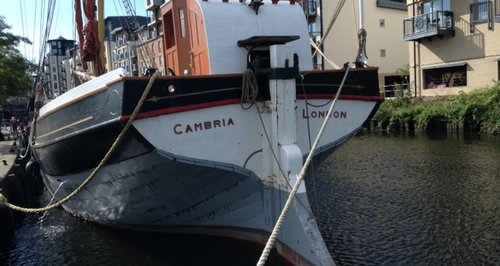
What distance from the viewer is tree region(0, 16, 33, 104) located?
2634 cm

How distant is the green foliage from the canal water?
417 inches

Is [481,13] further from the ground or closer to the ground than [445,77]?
further from the ground

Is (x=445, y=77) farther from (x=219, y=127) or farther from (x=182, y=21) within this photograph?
(x=219, y=127)

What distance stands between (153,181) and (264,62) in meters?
2.54

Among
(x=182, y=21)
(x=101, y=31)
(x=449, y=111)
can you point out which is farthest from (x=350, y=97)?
(x=449, y=111)

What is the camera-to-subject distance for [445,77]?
31922 millimetres

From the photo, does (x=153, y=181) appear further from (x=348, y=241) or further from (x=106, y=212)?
(x=348, y=241)

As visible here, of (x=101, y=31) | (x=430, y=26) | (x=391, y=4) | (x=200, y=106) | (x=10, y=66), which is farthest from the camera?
(x=391, y=4)

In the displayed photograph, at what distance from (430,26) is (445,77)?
345 centimetres

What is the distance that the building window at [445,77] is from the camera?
30688 mm

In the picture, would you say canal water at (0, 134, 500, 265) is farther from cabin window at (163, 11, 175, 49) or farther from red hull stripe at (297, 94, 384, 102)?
cabin window at (163, 11, 175, 49)

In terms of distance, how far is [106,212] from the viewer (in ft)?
33.2

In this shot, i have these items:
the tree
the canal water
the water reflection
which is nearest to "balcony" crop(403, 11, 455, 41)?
the water reflection

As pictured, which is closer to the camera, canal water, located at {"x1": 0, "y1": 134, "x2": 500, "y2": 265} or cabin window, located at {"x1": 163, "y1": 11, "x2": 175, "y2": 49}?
canal water, located at {"x1": 0, "y1": 134, "x2": 500, "y2": 265}
